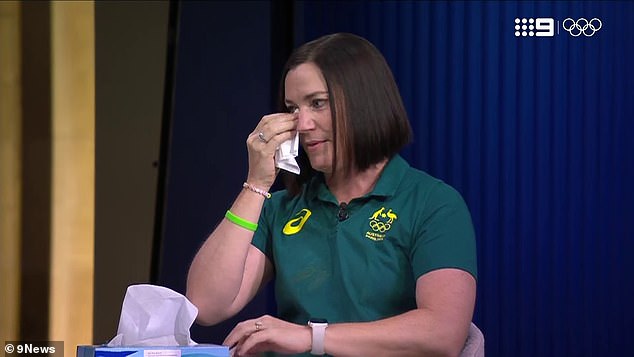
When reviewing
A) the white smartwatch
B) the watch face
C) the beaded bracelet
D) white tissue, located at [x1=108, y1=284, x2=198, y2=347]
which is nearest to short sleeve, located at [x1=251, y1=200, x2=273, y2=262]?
the beaded bracelet

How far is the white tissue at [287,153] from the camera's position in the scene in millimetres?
1873

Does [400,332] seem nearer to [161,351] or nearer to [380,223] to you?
[380,223]

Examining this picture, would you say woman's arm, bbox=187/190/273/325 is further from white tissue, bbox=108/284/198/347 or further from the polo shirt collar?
white tissue, bbox=108/284/198/347

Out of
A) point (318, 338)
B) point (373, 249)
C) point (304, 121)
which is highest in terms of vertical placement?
point (304, 121)

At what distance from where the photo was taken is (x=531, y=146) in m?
2.78

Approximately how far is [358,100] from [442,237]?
29 cm

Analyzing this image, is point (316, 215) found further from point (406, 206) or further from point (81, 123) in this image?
point (81, 123)

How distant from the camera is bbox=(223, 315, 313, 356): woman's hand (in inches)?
64.6

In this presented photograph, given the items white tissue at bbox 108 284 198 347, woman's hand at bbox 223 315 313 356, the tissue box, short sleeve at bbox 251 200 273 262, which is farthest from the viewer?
short sleeve at bbox 251 200 273 262

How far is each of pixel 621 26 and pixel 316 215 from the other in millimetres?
1209

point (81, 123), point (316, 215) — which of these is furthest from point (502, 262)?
point (81, 123)

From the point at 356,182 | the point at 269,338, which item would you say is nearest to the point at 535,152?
the point at 356,182

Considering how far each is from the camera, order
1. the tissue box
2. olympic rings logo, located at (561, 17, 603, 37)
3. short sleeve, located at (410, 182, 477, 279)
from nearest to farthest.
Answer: the tissue box, short sleeve, located at (410, 182, 477, 279), olympic rings logo, located at (561, 17, 603, 37)

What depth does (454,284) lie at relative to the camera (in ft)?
5.70
